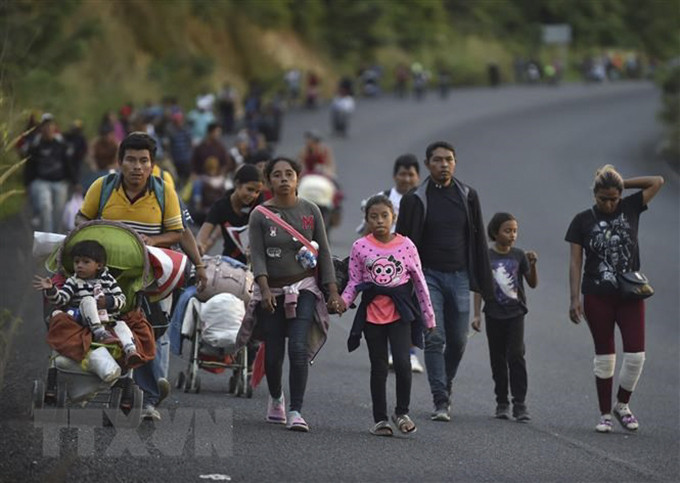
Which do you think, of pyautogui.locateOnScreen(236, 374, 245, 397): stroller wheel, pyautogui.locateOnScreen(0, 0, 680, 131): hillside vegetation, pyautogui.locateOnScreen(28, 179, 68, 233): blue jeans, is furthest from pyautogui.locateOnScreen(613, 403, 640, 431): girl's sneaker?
pyautogui.locateOnScreen(28, 179, 68, 233): blue jeans

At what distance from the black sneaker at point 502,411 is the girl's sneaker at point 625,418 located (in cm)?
80

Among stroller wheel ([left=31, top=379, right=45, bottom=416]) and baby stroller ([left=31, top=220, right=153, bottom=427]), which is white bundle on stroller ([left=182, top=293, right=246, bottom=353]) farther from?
stroller wheel ([left=31, top=379, right=45, bottom=416])

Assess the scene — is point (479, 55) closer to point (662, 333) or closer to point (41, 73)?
point (41, 73)

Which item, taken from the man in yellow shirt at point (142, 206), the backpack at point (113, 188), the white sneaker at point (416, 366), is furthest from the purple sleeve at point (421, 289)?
the white sneaker at point (416, 366)

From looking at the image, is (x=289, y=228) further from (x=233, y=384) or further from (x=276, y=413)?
(x=233, y=384)

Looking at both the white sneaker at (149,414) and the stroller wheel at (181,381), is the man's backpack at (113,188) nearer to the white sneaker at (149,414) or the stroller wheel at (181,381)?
the white sneaker at (149,414)

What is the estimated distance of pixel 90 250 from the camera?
927cm

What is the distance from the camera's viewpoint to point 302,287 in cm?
1003

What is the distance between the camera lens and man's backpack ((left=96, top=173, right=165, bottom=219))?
998 centimetres

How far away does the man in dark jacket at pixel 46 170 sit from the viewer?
824 inches

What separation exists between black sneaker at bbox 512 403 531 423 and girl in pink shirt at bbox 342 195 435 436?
1.71 m

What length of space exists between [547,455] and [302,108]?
52671mm

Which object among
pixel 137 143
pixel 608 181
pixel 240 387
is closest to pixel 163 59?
pixel 240 387

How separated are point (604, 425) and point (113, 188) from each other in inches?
159
